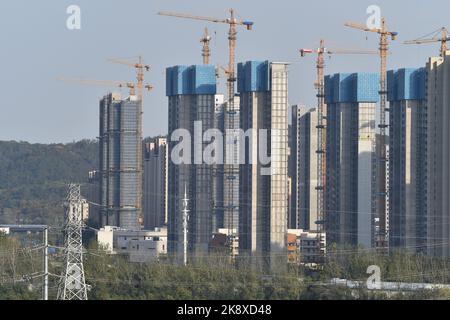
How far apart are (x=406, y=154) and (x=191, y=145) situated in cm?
687

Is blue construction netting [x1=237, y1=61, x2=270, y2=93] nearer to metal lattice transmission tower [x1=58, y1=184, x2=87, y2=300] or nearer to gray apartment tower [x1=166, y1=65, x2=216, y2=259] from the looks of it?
gray apartment tower [x1=166, y1=65, x2=216, y2=259]

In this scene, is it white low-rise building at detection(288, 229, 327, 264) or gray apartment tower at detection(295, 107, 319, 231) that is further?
gray apartment tower at detection(295, 107, 319, 231)

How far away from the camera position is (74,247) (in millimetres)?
16562

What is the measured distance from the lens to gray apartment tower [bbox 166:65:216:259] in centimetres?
3916

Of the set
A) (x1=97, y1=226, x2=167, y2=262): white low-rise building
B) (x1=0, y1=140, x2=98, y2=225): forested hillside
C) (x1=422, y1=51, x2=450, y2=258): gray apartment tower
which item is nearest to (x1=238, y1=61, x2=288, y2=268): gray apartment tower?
(x1=97, y1=226, x2=167, y2=262): white low-rise building

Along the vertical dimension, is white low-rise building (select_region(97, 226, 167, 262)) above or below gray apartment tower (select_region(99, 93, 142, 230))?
below

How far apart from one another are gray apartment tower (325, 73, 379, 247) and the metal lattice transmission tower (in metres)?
21.1

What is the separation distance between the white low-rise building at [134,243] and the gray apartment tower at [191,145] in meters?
1.06

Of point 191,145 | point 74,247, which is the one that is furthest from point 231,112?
point 74,247

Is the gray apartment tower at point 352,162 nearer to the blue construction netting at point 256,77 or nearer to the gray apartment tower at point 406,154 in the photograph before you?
the gray apartment tower at point 406,154

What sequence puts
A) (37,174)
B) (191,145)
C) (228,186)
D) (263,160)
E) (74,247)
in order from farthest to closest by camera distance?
(37,174)
(191,145)
(228,186)
(263,160)
(74,247)

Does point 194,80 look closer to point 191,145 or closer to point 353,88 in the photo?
point 191,145

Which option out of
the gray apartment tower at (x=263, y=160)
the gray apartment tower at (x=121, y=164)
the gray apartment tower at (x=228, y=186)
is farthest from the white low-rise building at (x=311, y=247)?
the gray apartment tower at (x=121, y=164)

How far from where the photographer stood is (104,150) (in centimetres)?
5125
